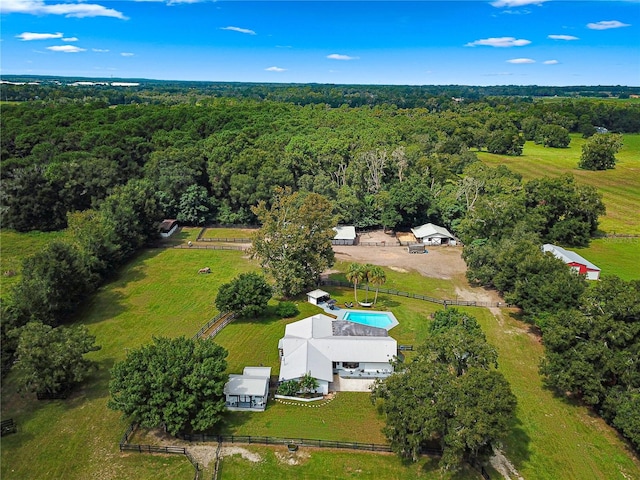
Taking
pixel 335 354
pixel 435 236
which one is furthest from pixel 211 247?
pixel 335 354

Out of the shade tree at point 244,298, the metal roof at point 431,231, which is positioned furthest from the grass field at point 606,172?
the shade tree at point 244,298

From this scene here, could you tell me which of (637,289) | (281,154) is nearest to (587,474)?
(637,289)

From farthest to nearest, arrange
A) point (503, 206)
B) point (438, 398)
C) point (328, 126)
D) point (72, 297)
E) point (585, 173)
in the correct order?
point (328, 126) < point (585, 173) < point (503, 206) < point (72, 297) < point (438, 398)

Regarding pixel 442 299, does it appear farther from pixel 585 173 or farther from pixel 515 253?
pixel 585 173

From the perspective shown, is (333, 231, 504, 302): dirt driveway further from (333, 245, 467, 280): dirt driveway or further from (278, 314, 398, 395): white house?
(278, 314, 398, 395): white house

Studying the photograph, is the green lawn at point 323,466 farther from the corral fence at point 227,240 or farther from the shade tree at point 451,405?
the corral fence at point 227,240

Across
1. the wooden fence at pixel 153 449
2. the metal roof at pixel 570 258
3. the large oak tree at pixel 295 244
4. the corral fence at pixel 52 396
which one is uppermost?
the large oak tree at pixel 295 244

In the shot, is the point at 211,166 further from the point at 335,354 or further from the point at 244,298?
the point at 335,354
